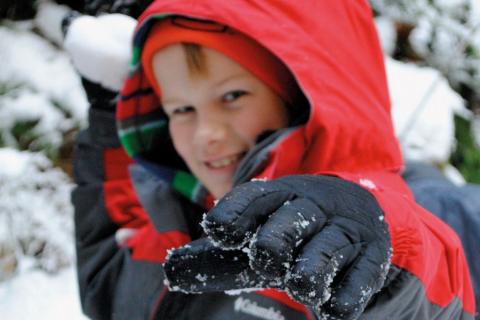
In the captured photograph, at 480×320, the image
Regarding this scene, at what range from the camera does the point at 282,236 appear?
0.51m

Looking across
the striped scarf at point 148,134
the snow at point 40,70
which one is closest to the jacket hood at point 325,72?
the striped scarf at point 148,134

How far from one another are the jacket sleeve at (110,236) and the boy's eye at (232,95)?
0.34 m

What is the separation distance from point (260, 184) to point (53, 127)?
2326 millimetres

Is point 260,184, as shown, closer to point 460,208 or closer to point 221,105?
point 221,105

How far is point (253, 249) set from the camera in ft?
1.68

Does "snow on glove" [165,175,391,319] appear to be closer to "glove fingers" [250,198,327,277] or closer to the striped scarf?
"glove fingers" [250,198,327,277]

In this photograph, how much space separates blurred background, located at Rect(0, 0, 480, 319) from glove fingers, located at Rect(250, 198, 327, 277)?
944 millimetres

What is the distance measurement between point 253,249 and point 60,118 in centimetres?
242

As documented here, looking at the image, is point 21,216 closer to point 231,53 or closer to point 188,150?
point 188,150

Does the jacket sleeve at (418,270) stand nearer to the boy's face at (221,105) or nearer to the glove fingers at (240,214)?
the glove fingers at (240,214)

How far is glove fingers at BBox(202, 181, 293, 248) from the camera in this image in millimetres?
521

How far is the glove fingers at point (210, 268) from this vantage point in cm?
62

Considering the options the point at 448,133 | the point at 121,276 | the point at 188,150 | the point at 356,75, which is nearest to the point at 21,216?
the point at 121,276

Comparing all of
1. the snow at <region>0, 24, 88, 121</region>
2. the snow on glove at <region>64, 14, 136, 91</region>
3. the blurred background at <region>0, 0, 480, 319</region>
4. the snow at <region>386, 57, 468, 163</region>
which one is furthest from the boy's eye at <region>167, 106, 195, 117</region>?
the snow at <region>386, 57, 468, 163</region>
